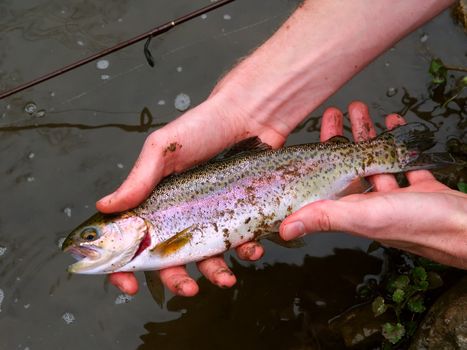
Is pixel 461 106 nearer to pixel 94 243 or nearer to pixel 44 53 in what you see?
pixel 94 243

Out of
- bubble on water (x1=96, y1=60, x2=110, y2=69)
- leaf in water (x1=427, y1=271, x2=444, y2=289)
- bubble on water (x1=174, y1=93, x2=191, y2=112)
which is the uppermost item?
bubble on water (x1=96, y1=60, x2=110, y2=69)

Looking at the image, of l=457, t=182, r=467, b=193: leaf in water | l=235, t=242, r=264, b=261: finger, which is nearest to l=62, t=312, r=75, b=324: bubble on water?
l=235, t=242, r=264, b=261: finger

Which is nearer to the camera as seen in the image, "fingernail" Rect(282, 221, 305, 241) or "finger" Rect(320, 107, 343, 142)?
"fingernail" Rect(282, 221, 305, 241)

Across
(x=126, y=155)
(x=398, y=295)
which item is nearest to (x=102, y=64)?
(x=126, y=155)

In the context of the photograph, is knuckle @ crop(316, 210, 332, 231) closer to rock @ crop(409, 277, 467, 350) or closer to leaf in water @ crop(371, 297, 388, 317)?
leaf in water @ crop(371, 297, 388, 317)

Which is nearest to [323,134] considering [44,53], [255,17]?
[255,17]

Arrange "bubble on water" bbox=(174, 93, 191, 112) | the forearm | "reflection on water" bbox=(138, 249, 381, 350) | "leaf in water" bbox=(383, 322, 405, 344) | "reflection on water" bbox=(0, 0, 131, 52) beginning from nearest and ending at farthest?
"leaf in water" bbox=(383, 322, 405, 344), the forearm, "reflection on water" bbox=(138, 249, 381, 350), "bubble on water" bbox=(174, 93, 191, 112), "reflection on water" bbox=(0, 0, 131, 52)

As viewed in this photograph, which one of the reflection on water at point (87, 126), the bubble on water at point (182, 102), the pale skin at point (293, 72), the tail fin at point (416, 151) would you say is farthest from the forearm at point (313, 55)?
the reflection on water at point (87, 126)

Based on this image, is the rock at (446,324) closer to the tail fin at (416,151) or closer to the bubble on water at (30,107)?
the tail fin at (416,151)
